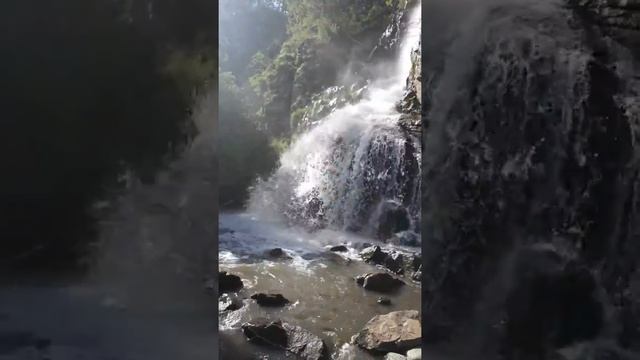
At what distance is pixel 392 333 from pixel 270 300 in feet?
3.91

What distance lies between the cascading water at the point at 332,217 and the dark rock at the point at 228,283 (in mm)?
52

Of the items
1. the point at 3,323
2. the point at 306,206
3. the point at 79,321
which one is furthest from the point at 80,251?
the point at 306,206

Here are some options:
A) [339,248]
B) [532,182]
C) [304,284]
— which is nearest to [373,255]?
[339,248]

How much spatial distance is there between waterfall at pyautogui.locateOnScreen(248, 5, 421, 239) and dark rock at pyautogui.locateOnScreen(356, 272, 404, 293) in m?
0.49

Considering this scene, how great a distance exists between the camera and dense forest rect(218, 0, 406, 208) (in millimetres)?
5207

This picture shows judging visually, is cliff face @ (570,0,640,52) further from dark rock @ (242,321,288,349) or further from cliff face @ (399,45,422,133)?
dark rock @ (242,321,288,349)

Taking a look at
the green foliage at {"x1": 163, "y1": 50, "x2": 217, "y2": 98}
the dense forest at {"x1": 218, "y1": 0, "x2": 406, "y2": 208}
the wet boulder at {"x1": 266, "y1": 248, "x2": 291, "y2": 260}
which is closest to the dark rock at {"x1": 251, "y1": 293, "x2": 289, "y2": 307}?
the wet boulder at {"x1": 266, "y1": 248, "x2": 291, "y2": 260}

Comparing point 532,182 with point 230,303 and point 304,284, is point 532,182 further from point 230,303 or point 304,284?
point 230,303

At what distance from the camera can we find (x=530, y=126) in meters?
3.26

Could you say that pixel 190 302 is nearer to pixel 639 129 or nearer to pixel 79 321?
pixel 79 321

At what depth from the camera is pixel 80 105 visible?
3.43m

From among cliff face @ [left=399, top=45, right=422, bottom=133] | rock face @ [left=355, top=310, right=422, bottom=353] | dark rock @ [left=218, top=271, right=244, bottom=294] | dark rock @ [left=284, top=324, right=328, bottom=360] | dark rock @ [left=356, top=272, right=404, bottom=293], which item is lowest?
dark rock @ [left=284, top=324, right=328, bottom=360]

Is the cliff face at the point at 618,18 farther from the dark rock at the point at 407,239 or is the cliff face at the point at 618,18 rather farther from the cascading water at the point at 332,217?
the dark rock at the point at 407,239

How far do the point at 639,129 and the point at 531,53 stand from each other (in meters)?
0.81
